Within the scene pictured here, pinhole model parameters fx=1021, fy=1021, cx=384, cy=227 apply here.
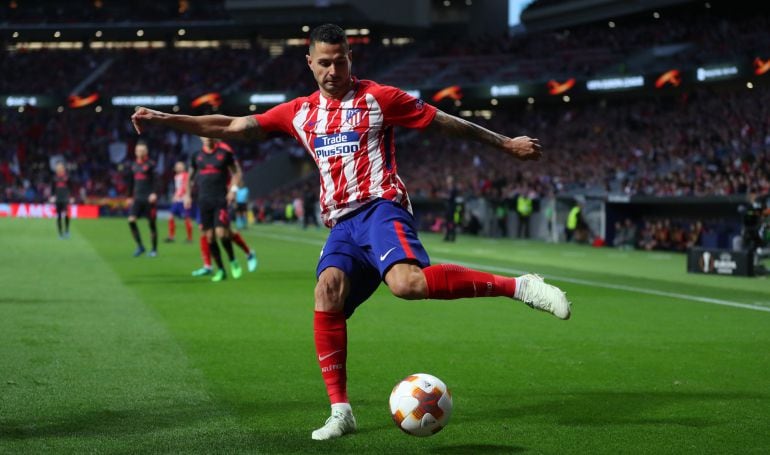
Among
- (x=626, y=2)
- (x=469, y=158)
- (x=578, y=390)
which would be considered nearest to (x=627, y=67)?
(x=626, y=2)

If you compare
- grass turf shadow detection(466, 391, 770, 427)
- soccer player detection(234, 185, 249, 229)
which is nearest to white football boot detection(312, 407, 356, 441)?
grass turf shadow detection(466, 391, 770, 427)

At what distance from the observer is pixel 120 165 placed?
64.6 m

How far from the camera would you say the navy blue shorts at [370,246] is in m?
5.66

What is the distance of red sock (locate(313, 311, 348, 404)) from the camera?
18.6 ft

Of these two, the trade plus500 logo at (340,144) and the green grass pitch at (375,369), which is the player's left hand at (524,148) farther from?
the green grass pitch at (375,369)

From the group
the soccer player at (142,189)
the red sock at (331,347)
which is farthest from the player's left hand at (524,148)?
the soccer player at (142,189)

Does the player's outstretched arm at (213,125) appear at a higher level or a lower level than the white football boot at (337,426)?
higher

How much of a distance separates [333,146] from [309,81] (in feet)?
189

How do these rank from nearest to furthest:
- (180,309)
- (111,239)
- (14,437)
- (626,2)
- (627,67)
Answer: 1. (14,437)
2. (180,309)
3. (111,239)
4. (627,67)
5. (626,2)

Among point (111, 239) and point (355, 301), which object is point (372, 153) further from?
point (111, 239)

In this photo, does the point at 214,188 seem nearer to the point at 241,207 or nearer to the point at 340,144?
the point at 340,144

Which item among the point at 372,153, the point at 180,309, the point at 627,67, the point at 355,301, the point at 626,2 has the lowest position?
the point at 180,309

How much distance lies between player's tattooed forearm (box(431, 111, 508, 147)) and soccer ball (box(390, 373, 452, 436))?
4.69ft

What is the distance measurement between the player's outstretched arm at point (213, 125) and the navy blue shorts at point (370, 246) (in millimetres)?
773
